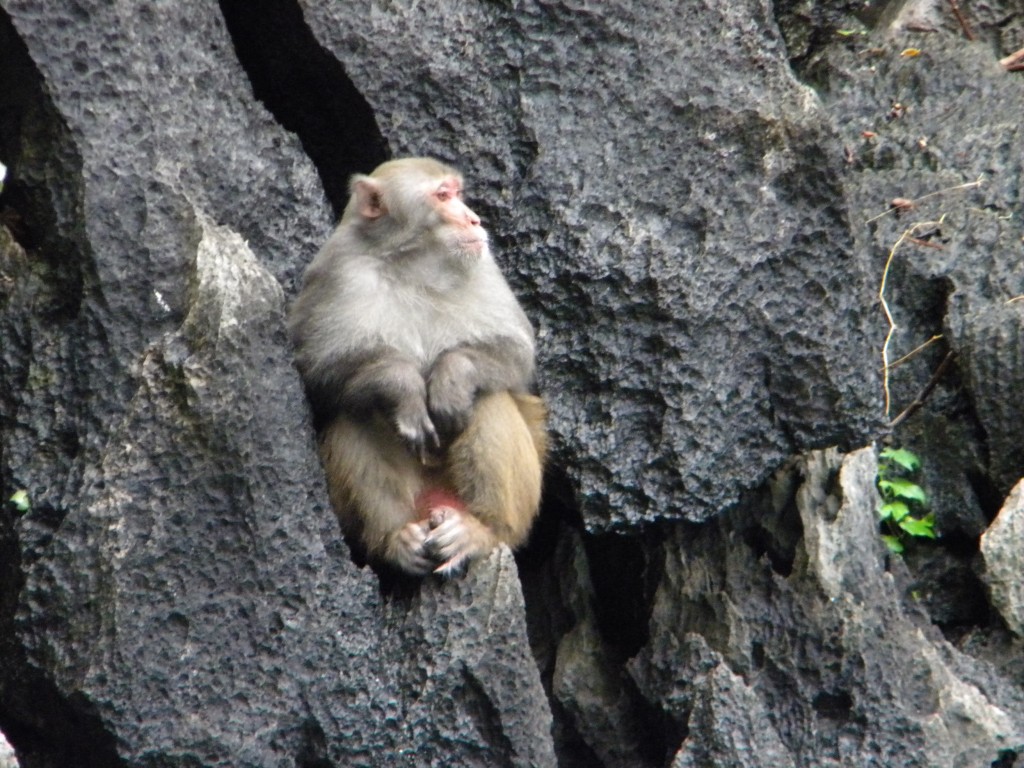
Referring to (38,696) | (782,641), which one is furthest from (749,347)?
(38,696)

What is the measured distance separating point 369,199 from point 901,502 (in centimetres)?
314

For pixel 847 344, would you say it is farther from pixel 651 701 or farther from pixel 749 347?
pixel 651 701

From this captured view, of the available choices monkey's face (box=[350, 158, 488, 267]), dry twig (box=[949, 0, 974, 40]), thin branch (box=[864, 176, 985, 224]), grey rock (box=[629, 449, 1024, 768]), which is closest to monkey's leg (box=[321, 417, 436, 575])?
monkey's face (box=[350, 158, 488, 267])

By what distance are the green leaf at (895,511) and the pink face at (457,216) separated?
104 inches

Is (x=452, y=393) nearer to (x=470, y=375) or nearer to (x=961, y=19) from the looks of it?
(x=470, y=375)

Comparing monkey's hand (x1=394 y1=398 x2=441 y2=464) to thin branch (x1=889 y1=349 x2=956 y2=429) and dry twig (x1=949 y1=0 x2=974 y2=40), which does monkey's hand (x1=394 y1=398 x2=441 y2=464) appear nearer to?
thin branch (x1=889 y1=349 x2=956 y2=429)

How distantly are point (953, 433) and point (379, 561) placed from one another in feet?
10.4

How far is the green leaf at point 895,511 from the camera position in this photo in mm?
7520

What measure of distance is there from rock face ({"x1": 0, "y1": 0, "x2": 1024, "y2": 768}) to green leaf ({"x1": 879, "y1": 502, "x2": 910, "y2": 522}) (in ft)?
0.63

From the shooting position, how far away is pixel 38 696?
534 centimetres

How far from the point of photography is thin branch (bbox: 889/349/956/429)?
7.70 m

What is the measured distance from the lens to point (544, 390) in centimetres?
643

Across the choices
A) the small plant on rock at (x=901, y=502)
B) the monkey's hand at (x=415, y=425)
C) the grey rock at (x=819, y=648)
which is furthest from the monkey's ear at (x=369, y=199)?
the small plant on rock at (x=901, y=502)

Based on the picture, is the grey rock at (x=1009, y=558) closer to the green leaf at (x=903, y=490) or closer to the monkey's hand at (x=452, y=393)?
the green leaf at (x=903, y=490)
